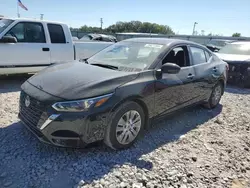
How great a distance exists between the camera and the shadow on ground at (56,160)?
2666mm

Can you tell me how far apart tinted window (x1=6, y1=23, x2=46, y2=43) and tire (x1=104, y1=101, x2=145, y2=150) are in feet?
14.6

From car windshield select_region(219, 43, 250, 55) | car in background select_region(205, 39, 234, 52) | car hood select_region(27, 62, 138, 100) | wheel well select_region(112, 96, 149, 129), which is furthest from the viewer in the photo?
car in background select_region(205, 39, 234, 52)

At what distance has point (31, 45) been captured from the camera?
638 cm

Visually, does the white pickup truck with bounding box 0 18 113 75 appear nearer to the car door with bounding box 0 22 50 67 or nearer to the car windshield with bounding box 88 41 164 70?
the car door with bounding box 0 22 50 67

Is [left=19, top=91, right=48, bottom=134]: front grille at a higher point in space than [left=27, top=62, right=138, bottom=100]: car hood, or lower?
lower

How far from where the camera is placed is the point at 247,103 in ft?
20.8

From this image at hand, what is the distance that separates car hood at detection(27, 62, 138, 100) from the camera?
290 cm

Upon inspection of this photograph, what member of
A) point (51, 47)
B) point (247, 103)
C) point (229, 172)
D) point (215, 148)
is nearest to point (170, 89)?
point (215, 148)

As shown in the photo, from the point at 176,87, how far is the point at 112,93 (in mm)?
1442

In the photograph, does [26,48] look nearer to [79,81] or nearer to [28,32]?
[28,32]

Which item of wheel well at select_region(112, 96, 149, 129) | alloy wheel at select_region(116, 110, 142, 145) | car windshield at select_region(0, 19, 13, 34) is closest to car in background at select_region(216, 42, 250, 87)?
wheel well at select_region(112, 96, 149, 129)

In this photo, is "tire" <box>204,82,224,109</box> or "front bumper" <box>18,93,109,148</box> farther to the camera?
"tire" <box>204,82,224,109</box>

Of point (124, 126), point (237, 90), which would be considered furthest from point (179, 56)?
point (237, 90)

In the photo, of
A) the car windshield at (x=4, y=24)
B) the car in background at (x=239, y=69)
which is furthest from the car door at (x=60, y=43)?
the car in background at (x=239, y=69)
